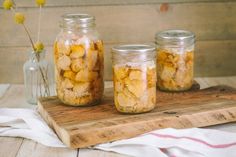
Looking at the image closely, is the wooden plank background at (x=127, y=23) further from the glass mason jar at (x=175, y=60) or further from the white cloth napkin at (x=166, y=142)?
the white cloth napkin at (x=166, y=142)

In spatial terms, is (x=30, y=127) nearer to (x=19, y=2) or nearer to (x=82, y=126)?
(x=82, y=126)

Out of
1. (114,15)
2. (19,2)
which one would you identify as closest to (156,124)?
(114,15)

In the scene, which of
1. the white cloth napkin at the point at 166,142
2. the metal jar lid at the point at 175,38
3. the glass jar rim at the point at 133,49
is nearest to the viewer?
the white cloth napkin at the point at 166,142

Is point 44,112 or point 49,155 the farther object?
point 44,112

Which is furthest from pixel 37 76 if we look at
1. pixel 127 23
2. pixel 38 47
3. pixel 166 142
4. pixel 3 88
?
pixel 166 142

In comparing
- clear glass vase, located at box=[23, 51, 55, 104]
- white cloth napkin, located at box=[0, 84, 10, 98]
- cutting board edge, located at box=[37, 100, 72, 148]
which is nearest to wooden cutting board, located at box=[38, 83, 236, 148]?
cutting board edge, located at box=[37, 100, 72, 148]

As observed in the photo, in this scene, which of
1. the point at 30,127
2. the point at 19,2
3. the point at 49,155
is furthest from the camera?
the point at 19,2

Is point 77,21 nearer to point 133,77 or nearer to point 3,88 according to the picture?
point 133,77

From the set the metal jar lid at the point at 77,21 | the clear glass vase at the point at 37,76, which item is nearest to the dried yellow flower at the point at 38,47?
the clear glass vase at the point at 37,76
